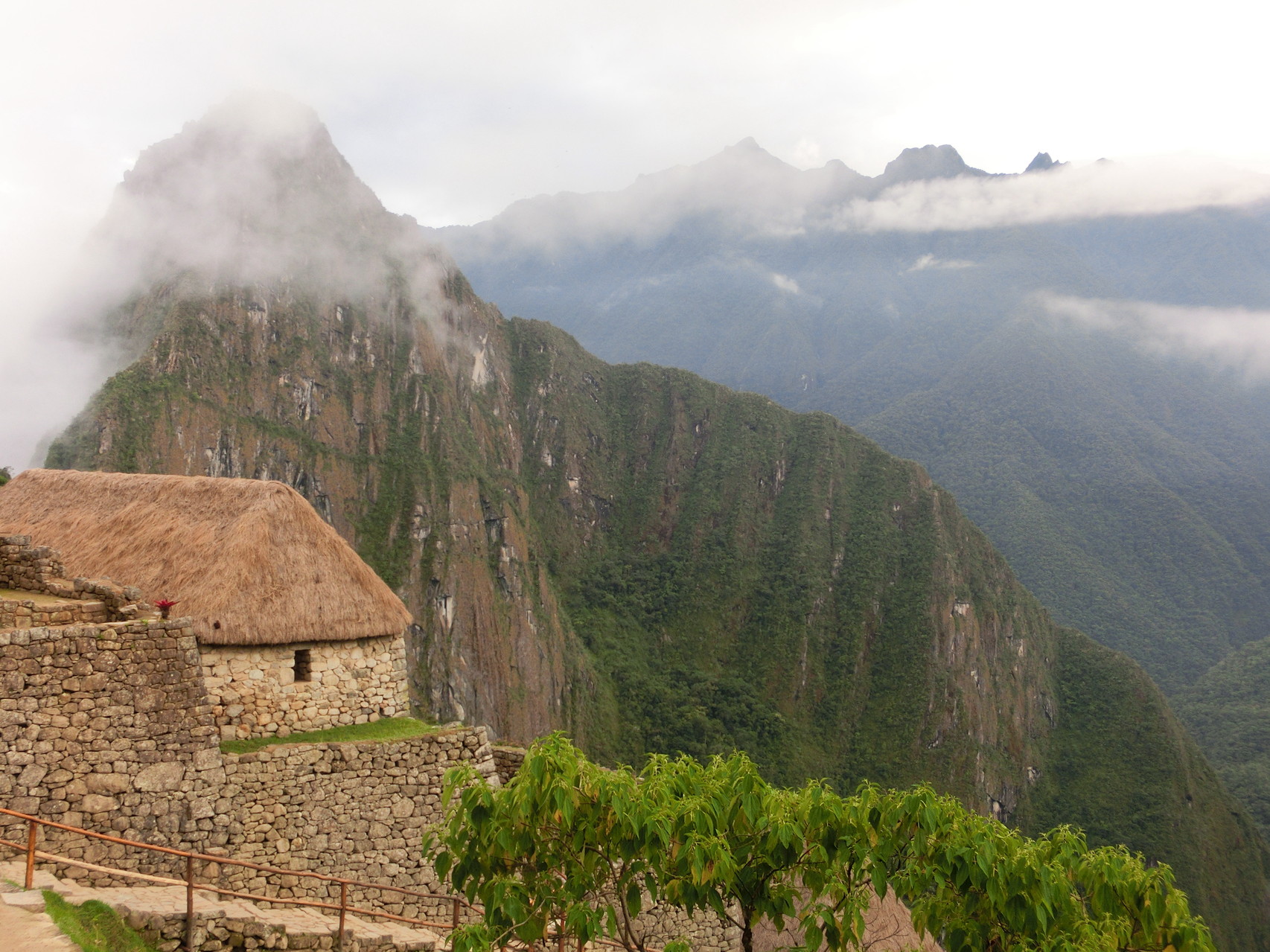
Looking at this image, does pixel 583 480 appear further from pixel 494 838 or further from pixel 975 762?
pixel 494 838

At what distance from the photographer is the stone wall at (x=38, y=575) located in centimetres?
997

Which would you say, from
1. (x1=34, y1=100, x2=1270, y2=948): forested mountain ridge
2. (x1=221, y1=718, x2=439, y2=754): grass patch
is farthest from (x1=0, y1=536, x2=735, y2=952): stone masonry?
(x1=34, y1=100, x2=1270, y2=948): forested mountain ridge

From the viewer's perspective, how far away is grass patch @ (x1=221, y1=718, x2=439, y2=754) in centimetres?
1032

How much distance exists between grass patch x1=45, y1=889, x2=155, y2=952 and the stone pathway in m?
0.08

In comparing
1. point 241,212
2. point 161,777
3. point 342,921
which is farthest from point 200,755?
point 241,212

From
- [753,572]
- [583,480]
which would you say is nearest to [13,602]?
[753,572]

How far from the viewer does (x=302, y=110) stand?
111 m

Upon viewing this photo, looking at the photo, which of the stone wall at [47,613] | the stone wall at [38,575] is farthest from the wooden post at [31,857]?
the stone wall at [38,575]

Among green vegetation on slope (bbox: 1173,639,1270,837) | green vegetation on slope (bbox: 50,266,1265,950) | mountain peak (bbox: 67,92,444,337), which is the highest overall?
mountain peak (bbox: 67,92,444,337)

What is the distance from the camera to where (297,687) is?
11.3m

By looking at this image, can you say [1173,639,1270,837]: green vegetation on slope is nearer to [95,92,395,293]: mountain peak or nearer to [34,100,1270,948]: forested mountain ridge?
[34,100,1270,948]: forested mountain ridge

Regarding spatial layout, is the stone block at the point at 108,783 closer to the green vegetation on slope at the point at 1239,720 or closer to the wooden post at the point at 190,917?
the wooden post at the point at 190,917

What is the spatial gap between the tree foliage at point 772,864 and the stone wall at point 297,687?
4.77 meters

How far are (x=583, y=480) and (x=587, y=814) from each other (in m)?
135
